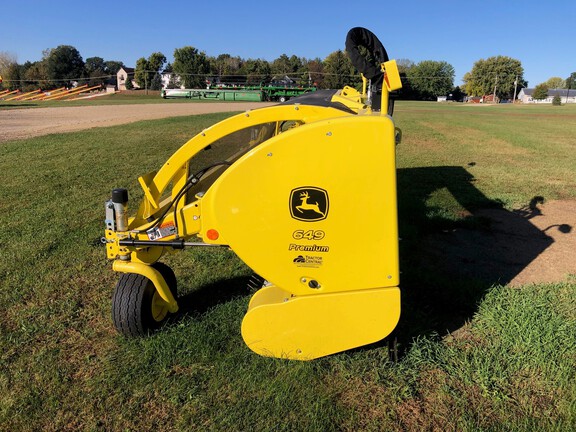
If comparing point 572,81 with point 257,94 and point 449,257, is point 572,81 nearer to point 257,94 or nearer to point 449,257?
point 257,94

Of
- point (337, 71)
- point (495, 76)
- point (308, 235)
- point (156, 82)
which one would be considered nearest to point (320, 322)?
point (308, 235)

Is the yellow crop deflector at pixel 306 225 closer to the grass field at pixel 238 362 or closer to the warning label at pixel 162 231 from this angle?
the warning label at pixel 162 231

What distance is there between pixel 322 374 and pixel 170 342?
1116mm

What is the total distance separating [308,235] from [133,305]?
4.67 ft

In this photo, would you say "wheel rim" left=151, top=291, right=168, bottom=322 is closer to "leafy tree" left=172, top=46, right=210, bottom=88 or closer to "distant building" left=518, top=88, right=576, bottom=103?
"leafy tree" left=172, top=46, right=210, bottom=88

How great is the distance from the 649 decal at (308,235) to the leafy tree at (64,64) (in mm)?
88978

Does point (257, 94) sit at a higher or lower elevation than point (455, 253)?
higher

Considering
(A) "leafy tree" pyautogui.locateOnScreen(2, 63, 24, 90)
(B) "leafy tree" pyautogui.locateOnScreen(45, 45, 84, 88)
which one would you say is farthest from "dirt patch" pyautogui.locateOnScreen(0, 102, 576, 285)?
(B) "leafy tree" pyautogui.locateOnScreen(45, 45, 84, 88)

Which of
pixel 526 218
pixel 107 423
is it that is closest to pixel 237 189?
pixel 107 423

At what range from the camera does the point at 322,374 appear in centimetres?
280

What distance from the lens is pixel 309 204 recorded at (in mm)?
2510

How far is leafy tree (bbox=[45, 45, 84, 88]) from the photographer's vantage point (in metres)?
81.9

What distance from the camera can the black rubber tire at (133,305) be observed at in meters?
3.08

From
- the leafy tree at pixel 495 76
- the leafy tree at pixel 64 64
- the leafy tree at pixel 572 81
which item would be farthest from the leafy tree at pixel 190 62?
the leafy tree at pixel 572 81
